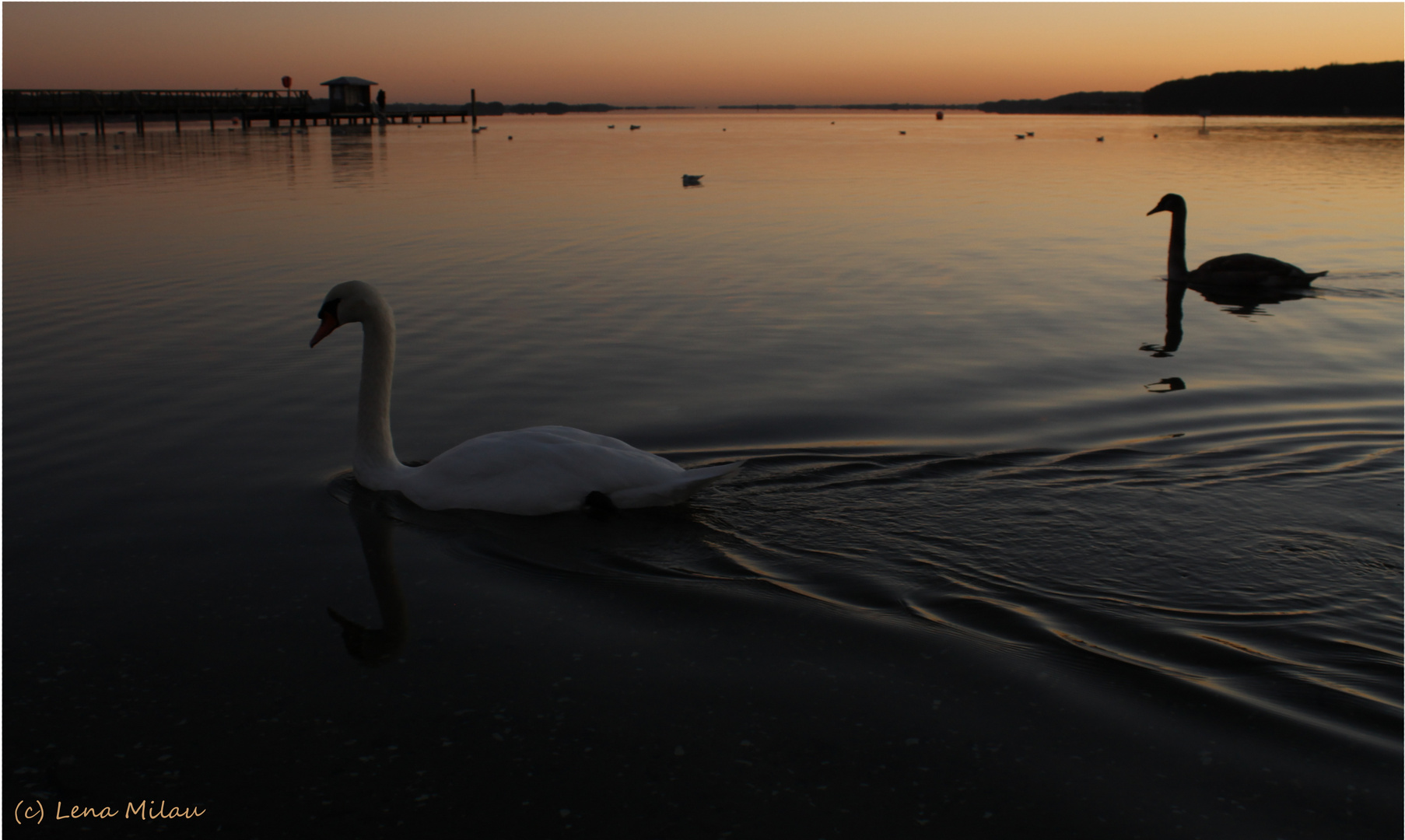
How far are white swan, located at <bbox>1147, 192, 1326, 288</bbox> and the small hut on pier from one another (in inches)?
3199

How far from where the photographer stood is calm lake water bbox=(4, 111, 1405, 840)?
3.70 meters

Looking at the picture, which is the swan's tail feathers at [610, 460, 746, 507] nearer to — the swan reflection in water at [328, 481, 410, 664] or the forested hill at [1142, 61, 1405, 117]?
the swan reflection in water at [328, 481, 410, 664]

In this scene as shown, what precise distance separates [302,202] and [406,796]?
2271 cm

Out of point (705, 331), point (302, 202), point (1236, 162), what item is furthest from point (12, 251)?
point (1236, 162)

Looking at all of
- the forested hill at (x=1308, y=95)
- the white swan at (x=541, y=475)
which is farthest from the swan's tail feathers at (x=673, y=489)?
the forested hill at (x=1308, y=95)

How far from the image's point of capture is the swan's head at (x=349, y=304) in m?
6.58

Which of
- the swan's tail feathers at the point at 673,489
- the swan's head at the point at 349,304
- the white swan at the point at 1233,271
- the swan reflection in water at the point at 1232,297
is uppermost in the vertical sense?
the swan's head at the point at 349,304

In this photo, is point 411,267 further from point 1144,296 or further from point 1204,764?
point 1204,764

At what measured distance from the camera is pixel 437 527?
6.02m

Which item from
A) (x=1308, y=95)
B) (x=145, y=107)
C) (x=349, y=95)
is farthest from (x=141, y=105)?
(x=1308, y=95)

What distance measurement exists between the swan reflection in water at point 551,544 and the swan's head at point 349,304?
41.9 inches

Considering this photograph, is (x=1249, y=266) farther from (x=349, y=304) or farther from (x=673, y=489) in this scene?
(x=349, y=304)

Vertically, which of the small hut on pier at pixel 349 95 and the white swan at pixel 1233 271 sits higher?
the small hut on pier at pixel 349 95

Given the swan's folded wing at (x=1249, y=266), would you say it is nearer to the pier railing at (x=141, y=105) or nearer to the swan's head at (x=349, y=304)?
the swan's head at (x=349, y=304)
